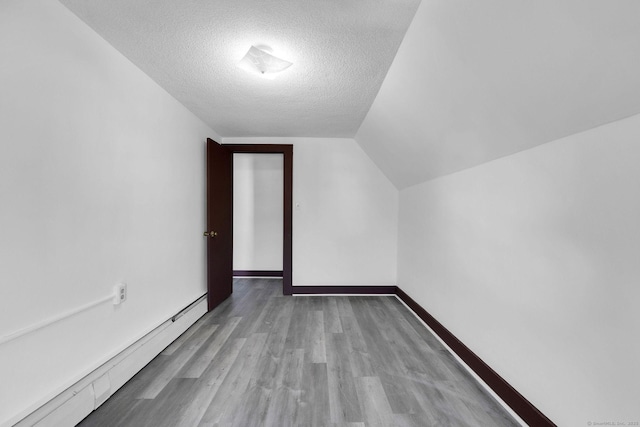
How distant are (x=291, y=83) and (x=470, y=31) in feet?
4.39

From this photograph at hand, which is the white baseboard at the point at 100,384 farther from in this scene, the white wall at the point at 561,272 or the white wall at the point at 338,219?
the white wall at the point at 561,272

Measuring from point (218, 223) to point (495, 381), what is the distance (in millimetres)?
2965

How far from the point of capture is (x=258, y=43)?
5.44 ft

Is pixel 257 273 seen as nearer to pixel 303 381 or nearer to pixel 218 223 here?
pixel 218 223

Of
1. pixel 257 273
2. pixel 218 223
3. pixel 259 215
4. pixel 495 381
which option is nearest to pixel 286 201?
pixel 218 223

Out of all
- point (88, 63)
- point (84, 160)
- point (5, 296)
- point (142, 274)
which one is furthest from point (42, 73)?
point (142, 274)

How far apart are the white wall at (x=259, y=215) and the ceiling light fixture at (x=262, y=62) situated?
2860 mm

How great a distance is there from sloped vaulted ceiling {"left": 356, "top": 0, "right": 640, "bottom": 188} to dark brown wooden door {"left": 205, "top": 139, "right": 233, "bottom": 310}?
83.9 inches

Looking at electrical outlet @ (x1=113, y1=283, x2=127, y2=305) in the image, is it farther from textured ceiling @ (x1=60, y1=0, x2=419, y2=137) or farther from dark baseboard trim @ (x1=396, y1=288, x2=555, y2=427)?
dark baseboard trim @ (x1=396, y1=288, x2=555, y2=427)

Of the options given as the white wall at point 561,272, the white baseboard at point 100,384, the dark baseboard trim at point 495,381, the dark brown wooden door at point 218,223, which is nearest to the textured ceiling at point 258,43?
the dark brown wooden door at point 218,223

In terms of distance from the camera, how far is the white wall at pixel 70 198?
1.16 metres

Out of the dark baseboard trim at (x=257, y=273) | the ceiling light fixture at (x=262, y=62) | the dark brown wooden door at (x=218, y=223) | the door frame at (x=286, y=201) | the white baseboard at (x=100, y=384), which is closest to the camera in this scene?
the white baseboard at (x=100, y=384)

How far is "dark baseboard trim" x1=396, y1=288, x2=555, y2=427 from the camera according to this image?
132cm

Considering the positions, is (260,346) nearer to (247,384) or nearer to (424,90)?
(247,384)
